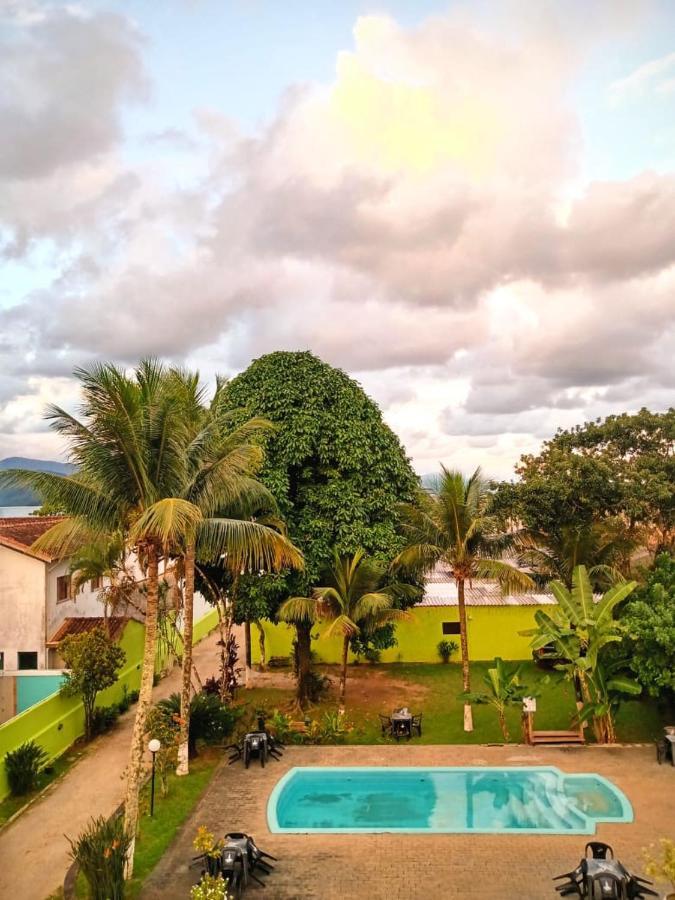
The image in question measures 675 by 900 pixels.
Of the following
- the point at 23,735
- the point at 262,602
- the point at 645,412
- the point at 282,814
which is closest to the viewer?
the point at 282,814

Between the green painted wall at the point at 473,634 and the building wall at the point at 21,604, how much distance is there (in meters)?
9.53

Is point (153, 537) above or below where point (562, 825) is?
above

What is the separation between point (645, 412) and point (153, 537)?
80.5ft

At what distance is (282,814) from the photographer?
14.5 meters

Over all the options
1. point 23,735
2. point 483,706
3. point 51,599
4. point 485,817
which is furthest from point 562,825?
point 51,599

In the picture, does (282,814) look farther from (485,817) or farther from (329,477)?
(329,477)

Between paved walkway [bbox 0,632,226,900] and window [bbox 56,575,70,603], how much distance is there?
216 inches

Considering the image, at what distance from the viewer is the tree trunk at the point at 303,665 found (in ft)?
71.2

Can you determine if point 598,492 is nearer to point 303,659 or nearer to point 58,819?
point 303,659

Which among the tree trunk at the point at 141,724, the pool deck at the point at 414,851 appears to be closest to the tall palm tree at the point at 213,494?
the tree trunk at the point at 141,724

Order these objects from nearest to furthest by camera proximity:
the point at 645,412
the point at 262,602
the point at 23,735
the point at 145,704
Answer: the point at 145,704
the point at 23,735
the point at 262,602
the point at 645,412

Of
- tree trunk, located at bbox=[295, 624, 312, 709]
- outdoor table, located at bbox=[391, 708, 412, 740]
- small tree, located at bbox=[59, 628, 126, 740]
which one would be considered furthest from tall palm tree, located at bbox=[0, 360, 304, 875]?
tree trunk, located at bbox=[295, 624, 312, 709]

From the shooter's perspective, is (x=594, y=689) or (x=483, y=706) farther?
(x=483, y=706)

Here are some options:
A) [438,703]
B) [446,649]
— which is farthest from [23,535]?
[446,649]
